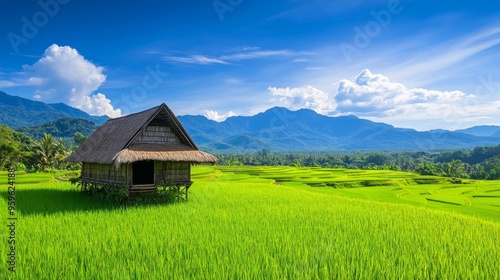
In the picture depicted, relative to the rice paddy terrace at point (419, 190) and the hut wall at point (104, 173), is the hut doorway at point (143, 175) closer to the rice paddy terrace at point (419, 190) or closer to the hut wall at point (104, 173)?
the hut wall at point (104, 173)

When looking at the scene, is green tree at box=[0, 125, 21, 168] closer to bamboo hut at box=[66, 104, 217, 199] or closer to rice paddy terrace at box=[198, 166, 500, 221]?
rice paddy terrace at box=[198, 166, 500, 221]

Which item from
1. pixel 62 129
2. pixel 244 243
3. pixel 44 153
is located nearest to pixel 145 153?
pixel 244 243

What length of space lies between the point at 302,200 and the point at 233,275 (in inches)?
413

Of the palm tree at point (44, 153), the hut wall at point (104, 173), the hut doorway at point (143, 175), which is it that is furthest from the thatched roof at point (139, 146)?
the palm tree at point (44, 153)

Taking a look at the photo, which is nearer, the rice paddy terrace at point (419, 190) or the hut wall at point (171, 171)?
the hut wall at point (171, 171)

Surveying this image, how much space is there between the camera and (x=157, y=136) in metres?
14.4

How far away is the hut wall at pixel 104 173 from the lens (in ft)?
43.6

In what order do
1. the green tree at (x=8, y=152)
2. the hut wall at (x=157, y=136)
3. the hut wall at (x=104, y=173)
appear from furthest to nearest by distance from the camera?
1. the green tree at (x=8, y=152)
2. the hut wall at (x=157, y=136)
3. the hut wall at (x=104, y=173)

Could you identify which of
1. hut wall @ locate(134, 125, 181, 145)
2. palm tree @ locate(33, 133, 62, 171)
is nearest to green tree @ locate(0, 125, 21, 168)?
palm tree @ locate(33, 133, 62, 171)

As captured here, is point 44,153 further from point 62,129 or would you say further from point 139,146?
point 62,129

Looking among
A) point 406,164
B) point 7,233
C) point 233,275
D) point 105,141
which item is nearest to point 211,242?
point 233,275

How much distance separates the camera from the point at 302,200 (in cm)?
1527

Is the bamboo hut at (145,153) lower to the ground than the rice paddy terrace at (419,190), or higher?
higher

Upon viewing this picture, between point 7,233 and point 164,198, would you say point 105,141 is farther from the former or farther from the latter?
point 7,233
